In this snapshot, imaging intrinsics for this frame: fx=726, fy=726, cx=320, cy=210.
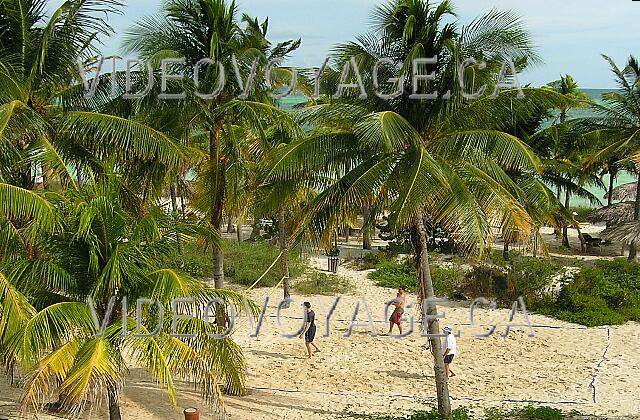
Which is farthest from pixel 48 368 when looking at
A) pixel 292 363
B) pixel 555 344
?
pixel 555 344

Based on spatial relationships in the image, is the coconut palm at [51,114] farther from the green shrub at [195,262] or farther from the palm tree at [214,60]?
the green shrub at [195,262]

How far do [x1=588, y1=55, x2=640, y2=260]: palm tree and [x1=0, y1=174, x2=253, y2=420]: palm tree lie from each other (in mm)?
16871

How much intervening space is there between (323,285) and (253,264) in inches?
101

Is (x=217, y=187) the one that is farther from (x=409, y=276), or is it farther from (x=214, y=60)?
(x=409, y=276)

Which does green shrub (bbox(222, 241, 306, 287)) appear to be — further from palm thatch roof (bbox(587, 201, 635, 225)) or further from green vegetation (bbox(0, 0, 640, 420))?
palm thatch roof (bbox(587, 201, 635, 225))

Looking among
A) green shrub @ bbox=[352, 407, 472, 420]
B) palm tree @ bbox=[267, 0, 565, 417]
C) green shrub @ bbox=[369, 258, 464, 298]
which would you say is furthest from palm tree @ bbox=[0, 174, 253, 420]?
green shrub @ bbox=[369, 258, 464, 298]

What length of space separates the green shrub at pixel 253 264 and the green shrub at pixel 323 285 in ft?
2.71

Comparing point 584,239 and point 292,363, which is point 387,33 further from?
point 584,239

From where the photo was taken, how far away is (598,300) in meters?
17.8

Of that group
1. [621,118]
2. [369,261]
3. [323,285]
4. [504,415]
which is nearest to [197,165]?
[504,415]

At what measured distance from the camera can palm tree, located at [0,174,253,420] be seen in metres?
7.38

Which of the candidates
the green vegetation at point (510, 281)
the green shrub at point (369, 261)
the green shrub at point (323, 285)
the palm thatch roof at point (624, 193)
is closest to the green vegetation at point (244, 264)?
the green shrub at point (323, 285)

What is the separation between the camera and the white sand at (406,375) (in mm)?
11867

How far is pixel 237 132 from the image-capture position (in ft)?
40.8
